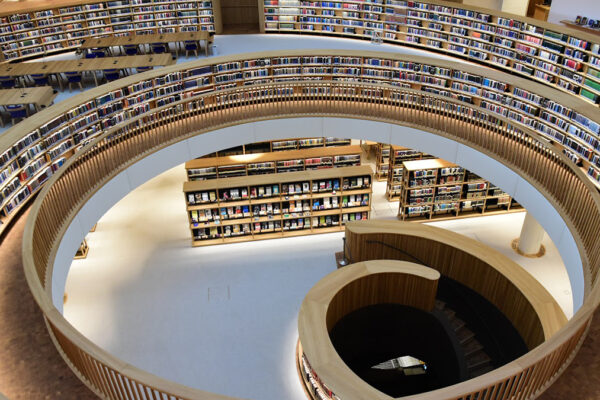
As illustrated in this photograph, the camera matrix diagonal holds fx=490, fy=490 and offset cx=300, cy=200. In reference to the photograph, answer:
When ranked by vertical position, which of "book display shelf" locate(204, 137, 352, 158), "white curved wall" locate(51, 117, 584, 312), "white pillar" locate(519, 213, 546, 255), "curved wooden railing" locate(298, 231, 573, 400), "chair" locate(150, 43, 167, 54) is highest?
"chair" locate(150, 43, 167, 54)

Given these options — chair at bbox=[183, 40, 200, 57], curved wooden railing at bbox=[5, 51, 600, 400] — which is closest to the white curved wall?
curved wooden railing at bbox=[5, 51, 600, 400]

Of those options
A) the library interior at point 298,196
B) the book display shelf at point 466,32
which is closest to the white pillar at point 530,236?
the library interior at point 298,196

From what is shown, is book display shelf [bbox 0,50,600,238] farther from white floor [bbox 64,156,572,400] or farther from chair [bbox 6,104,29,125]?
white floor [bbox 64,156,572,400]

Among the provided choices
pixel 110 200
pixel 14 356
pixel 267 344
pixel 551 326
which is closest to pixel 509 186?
pixel 551 326

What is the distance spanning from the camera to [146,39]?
1229 cm

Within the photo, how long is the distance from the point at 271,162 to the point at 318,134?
4.72ft

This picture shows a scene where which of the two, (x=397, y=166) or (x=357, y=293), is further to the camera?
(x=397, y=166)

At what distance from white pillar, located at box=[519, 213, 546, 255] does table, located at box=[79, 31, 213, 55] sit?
8463mm

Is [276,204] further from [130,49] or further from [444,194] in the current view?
[130,49]

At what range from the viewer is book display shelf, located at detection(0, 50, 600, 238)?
760 centimetres

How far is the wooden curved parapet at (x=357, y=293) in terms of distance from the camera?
22.0 feet

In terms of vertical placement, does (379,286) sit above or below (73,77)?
below

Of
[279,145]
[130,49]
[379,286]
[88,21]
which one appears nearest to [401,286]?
[379,286]

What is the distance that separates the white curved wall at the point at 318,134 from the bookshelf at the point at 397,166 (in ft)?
5.30
